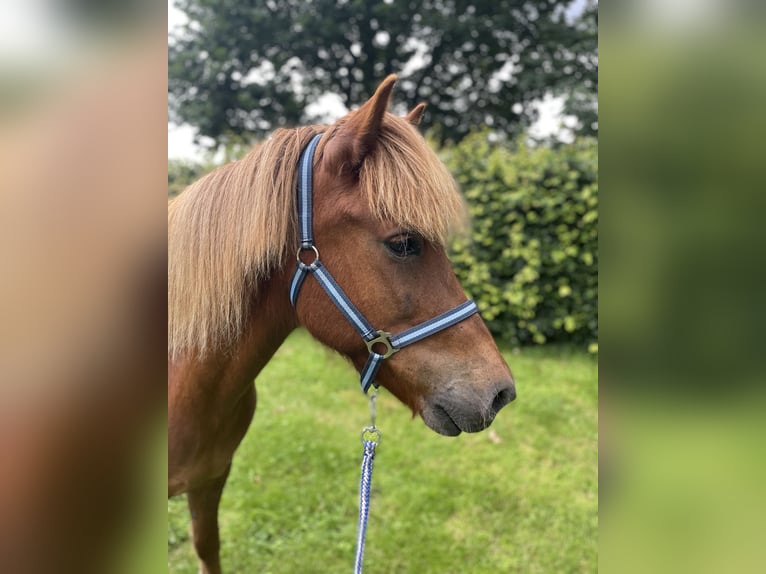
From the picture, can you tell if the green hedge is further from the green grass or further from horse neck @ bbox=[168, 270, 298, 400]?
horse neck @ bbox=[168, 270, 298, 400]

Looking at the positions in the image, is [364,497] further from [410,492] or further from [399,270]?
[410,492]

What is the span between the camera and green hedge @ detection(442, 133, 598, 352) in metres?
5.54

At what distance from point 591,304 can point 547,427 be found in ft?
6.29

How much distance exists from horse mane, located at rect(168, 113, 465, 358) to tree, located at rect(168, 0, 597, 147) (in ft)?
37.3

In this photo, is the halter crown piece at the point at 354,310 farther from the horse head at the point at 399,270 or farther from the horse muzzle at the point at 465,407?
the horse muzzle at the point at 465,407

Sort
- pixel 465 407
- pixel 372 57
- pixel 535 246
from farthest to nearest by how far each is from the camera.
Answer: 1. pixel 372 57
2. pixel 535 246
3. pixel 465 407

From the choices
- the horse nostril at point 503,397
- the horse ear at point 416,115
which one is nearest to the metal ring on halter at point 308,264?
the horse nostril at point 503,397

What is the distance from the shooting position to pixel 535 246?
5621 mm

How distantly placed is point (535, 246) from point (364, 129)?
15.2ft

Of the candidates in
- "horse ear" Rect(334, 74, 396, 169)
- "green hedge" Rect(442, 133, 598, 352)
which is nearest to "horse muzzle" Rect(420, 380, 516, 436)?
"horse ear" Rect(334, 74, 396, 169)
